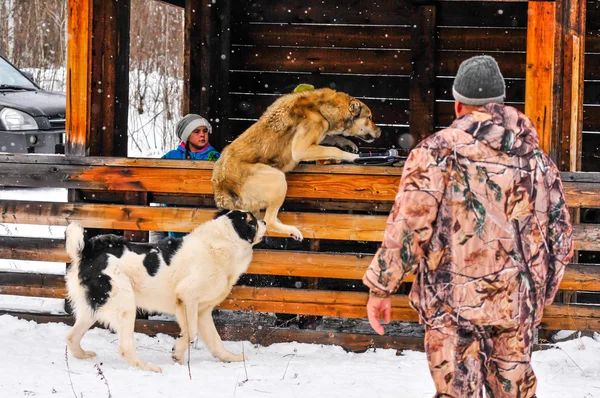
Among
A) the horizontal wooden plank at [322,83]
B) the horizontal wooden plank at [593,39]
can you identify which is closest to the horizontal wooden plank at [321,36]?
the horizontal wooden plank at [322,83]

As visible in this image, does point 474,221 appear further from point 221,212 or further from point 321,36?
point 321,36

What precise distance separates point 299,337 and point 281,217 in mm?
Answer: 960

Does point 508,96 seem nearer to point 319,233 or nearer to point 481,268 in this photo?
point 319,233

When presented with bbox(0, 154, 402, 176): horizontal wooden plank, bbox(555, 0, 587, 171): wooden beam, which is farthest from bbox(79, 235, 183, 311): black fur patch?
bbox(555, 0, 587, 171): wooden beam

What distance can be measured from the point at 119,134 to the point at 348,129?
1.95 m

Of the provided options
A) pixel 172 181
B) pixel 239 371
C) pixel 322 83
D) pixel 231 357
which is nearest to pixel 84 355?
pixel 231 357

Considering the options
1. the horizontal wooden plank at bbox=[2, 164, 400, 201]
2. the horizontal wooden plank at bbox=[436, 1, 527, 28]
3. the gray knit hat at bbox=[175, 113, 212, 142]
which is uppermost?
the horizontal wooden plank at bbox=[436, 1, 527, 28]

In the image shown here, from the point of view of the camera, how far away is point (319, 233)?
5.98 m

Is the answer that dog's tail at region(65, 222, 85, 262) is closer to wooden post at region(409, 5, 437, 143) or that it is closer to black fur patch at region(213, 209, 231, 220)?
black fur patch at region(213, 209, 231, 220)

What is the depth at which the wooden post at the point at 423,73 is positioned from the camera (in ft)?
27.9

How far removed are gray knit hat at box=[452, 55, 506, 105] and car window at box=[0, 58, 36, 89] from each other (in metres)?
10.6

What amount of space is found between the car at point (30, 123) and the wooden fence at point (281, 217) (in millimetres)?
4989

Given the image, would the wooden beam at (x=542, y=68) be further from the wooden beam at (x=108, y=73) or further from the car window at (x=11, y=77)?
the car window at (x=11, y=77)

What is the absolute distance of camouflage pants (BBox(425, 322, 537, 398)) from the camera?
10.1ft
